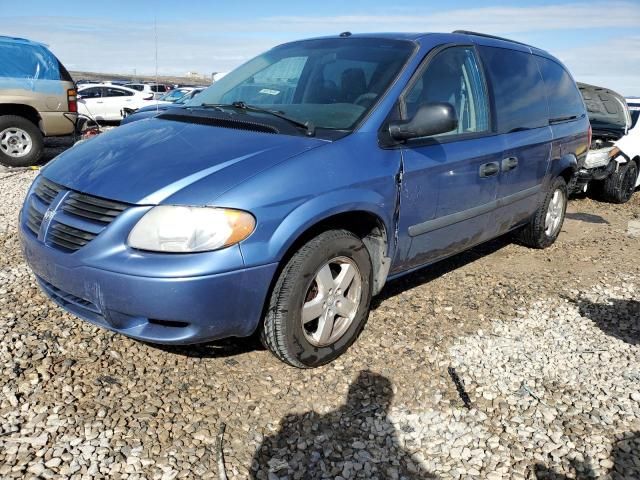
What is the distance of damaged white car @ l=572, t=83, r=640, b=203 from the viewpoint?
758 centimetres

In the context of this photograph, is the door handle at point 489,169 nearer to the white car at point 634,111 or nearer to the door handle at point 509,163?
the door handle at point 509,163

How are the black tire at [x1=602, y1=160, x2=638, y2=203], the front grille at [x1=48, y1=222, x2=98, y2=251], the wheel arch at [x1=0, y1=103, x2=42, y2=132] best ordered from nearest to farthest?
1. the front grille at [x1=48, y1=222, x2=98, y2=251]
2. the black tire at [x1=602, y1=160, x2=638, y2=203]
3. the wheel arch at [x1=0, y1=103, x2=42, y2=132]

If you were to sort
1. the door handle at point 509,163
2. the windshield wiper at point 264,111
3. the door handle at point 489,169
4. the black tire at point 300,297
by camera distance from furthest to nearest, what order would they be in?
the door handle at point 509,163, the door handle at point 489,169, the windshield wiper at point 264,111, the black tire at point 300,297

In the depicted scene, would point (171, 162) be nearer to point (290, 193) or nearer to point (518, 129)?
point (290, 193)

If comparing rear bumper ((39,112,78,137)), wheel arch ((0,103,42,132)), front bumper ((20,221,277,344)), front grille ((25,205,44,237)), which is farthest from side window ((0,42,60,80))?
front bumper ((20,221,277,344))

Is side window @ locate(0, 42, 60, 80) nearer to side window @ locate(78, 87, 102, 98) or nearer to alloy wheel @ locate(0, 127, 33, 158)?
alloy wheel @ locate(0, 127, 33, 158)

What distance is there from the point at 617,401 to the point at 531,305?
1250 mm

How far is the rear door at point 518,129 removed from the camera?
3986mm

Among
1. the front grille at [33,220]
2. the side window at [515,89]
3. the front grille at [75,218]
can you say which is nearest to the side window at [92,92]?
the side window at [515,89]

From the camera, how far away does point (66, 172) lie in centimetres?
281

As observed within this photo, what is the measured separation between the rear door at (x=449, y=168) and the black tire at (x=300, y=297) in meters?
0.45

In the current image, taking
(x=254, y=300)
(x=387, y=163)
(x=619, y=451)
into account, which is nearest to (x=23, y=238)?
(x=254, y=300)

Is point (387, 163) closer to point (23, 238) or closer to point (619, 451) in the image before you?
point (619, 451)

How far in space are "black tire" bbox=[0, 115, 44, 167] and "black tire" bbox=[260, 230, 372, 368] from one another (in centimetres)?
752
